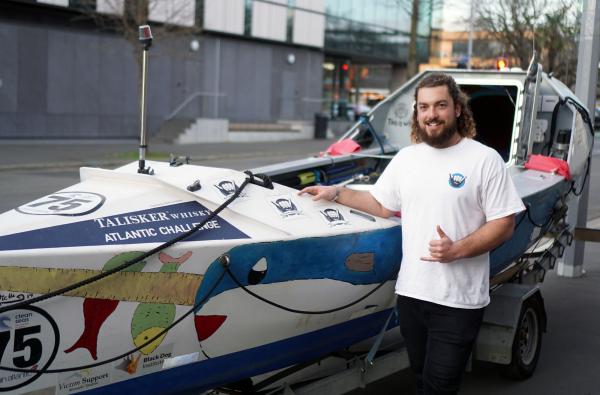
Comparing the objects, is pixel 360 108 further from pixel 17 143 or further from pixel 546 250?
pixel 546 250

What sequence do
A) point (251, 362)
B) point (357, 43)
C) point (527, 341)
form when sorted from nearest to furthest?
point (251, 362), point (527, 341), point (357, 43)

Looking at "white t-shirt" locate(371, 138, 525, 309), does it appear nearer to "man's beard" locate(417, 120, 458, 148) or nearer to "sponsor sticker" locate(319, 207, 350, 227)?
"man's beard" locate(417, 120, 458, 148)

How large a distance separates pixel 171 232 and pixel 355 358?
1.62m

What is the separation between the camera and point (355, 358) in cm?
474

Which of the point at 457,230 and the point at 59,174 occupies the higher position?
the point at 457,230

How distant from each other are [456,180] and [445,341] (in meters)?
0.74

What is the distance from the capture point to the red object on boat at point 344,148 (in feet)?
25.7

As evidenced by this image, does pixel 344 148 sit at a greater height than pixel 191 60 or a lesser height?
lesser

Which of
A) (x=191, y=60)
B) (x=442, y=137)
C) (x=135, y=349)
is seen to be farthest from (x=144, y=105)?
(x=191, y=60)

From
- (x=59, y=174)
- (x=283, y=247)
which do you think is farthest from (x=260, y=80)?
(x=283, y=247)

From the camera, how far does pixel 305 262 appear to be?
4.14 meters

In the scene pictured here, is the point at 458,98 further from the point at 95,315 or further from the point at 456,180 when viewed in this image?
the point at 95,315

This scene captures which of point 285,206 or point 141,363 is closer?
point 141,363

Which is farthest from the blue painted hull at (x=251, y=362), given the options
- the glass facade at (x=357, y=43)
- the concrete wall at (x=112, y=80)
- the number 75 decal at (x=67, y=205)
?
the glass facade at (x=357, y=43)
